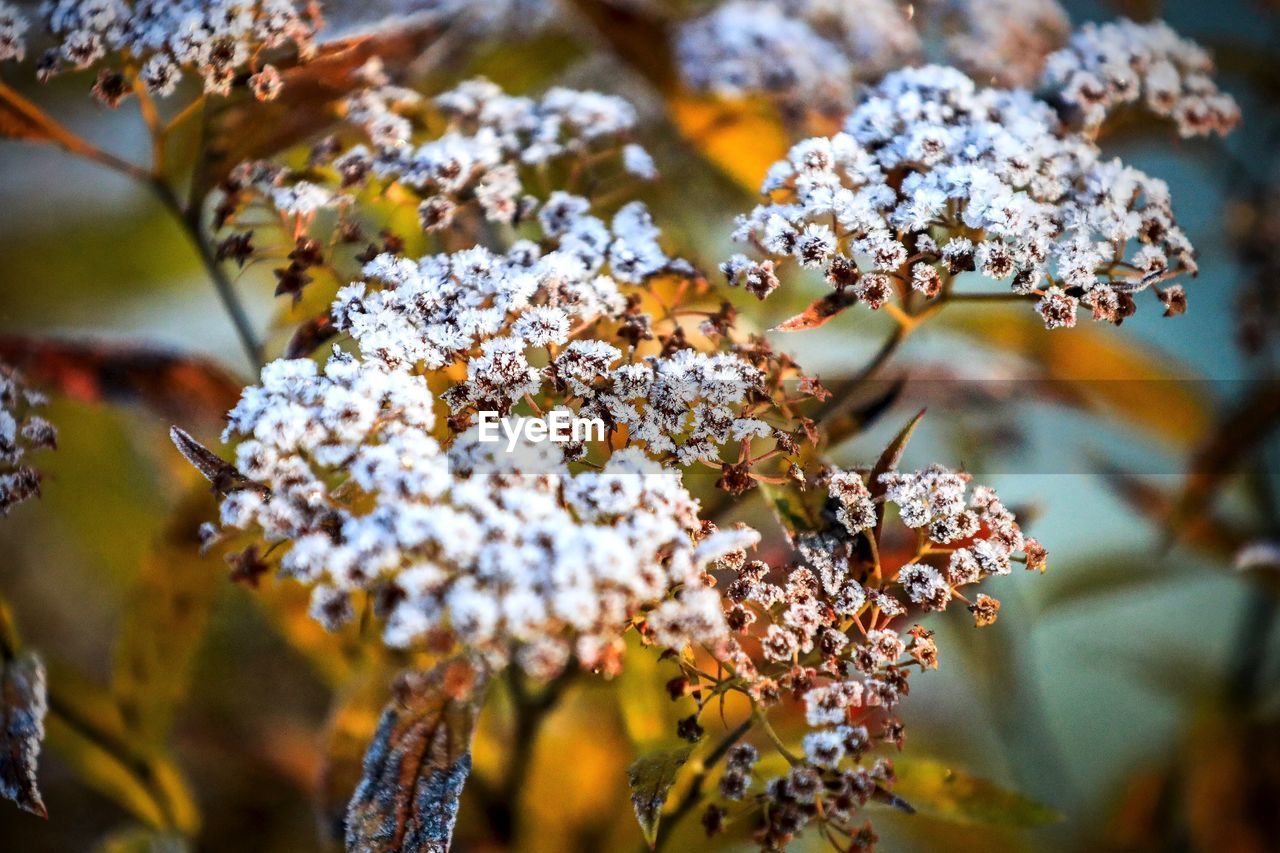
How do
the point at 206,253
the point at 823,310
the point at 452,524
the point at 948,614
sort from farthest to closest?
the point at 948,614, the point at 206,253, the point at 823,310, the point at 452,524

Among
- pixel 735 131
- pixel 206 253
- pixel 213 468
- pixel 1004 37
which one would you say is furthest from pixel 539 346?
pixel 1004 37

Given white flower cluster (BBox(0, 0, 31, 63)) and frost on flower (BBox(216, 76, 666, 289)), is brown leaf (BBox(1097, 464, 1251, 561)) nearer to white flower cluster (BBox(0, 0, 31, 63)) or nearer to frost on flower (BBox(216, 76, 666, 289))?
frost on flower (BBox(216, 76, 666, 289))

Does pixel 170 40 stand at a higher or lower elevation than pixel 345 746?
higher

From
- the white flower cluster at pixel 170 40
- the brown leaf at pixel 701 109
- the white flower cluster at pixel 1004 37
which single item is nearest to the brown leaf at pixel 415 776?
the white flower cluster at pixel 170 40

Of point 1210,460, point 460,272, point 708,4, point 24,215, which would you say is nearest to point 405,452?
point 460,272

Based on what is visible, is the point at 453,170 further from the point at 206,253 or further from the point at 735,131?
the point at 735,131

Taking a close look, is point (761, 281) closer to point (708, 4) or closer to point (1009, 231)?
point (1009, 231)

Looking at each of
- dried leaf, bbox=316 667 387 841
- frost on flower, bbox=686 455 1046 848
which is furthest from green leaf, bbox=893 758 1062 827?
dried leaf, bbox=316 667 387 841
